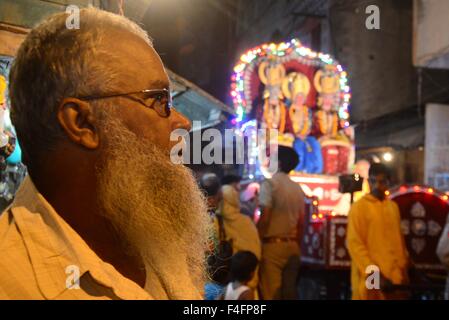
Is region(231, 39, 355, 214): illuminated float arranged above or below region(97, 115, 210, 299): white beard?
above

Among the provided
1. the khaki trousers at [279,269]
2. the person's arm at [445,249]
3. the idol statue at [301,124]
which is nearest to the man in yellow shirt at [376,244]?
the person's arm at [445,249]

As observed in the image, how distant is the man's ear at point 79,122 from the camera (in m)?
1.22

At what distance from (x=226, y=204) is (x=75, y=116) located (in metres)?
4.32

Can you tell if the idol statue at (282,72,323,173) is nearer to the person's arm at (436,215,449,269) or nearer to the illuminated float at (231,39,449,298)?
the illuminated float at (231,39,449,298)

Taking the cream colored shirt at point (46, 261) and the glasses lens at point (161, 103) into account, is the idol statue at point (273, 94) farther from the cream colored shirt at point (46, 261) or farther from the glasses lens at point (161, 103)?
the cream colored shirt at point (46, 261)

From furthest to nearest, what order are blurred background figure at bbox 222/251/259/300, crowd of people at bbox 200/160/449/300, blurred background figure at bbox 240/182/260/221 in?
blurred background figure at bbox 240/182/260/221
crowd of people at bbox 200/160/449/300
blurred background figure at bbox 222/251/259/300

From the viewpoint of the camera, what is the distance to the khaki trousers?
605 centimetres

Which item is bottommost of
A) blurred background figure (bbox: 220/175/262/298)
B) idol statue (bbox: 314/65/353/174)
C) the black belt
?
the black belt

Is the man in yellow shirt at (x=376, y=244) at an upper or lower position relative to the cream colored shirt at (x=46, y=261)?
lower

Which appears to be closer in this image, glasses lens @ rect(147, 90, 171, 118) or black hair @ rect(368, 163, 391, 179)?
glasses lens @ rect(147, 90, 171, 118)

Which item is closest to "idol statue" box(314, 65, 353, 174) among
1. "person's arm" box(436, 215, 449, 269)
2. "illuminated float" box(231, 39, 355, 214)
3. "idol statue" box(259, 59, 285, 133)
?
"illuminated float" box(231, 39, 355, 214)

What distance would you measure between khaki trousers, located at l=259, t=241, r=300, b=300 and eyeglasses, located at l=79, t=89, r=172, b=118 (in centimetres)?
490

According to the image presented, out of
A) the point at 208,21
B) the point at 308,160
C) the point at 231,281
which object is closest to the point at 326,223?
the point at 231,281

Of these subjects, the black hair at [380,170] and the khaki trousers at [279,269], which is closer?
the black hair at [380,170]
